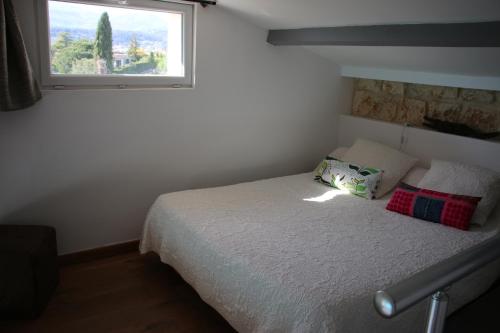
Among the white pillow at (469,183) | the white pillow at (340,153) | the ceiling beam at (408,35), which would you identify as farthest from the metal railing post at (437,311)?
the white pillow at (340,153)

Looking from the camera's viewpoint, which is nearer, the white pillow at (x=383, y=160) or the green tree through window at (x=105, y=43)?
the green tree through window at (x=105, y=43)

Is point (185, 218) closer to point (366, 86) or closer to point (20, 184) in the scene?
point (20, 184)

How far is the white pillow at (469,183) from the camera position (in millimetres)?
2723

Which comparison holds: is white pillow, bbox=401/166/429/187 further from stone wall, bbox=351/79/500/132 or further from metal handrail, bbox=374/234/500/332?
metal handrail, bbox=374/234/500/332

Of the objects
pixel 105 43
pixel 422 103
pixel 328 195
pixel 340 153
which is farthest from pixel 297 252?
pixel 422 103

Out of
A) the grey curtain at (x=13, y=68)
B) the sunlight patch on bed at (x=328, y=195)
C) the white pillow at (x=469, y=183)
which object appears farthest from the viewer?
the sunlight patch on bed at (x=328, y=195)

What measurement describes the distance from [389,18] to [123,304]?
86.1 inches

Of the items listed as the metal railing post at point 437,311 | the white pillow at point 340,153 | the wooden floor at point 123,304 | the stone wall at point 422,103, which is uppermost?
the stone wall at point 422,103

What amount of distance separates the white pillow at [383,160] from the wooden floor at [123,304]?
1.52 m

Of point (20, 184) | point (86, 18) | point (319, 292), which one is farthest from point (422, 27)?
point (20, 184)

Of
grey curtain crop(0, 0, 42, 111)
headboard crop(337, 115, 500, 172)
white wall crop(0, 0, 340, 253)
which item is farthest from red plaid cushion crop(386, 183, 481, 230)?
grey curtain crop(0, 0, 42, 111)

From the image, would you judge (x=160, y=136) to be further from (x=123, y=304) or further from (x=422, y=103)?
(x=422, y=103)

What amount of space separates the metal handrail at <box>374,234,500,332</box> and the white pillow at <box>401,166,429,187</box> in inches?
83.9

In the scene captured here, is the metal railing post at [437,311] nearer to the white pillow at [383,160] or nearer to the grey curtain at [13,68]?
the white pillow at [383,160]
